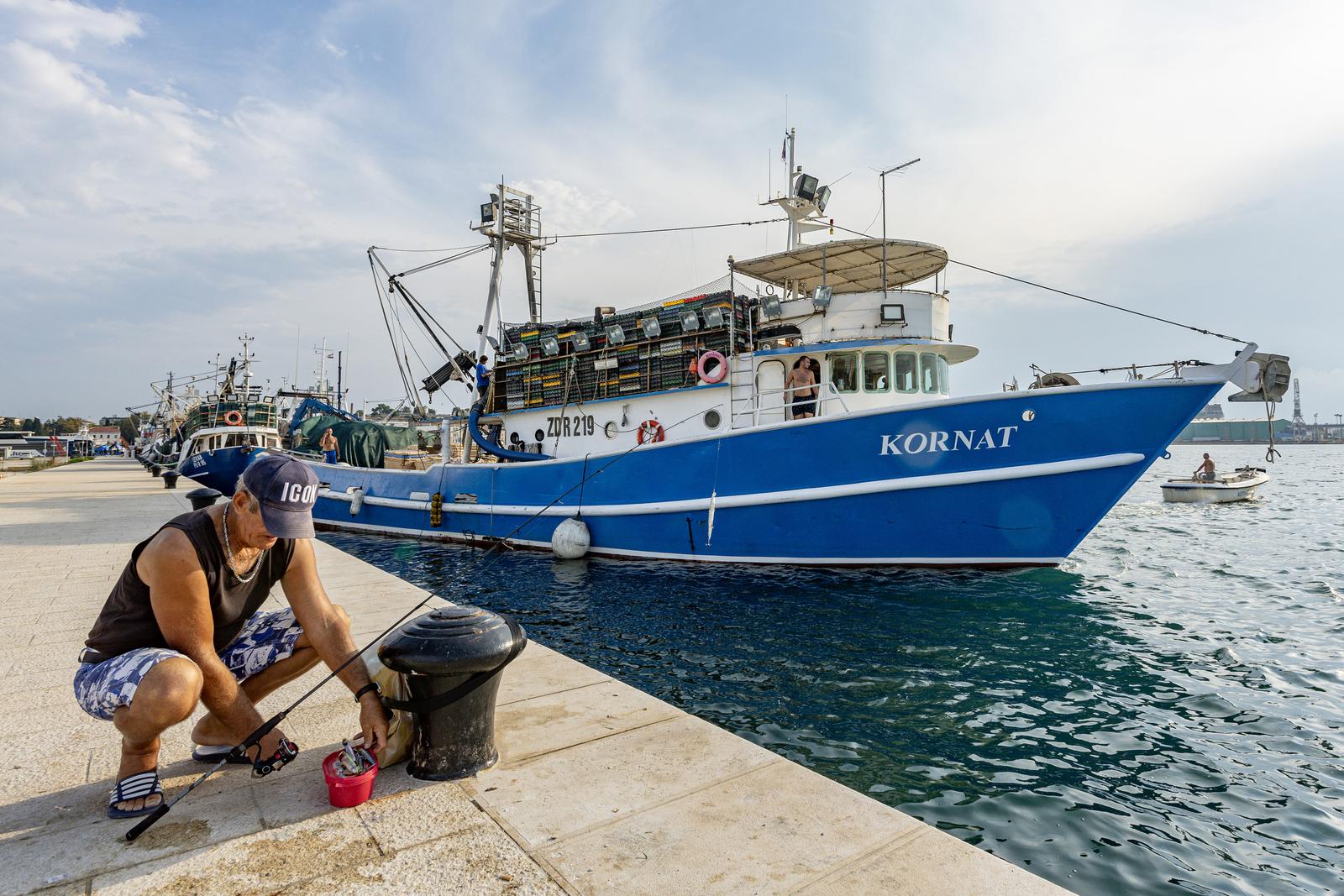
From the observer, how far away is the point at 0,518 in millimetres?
12492

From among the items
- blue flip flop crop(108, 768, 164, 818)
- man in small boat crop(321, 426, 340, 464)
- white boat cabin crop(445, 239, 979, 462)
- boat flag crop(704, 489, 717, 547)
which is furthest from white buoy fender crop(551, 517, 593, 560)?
man in small boat crop(321, 426, 340, 464)

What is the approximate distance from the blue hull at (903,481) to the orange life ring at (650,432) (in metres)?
1.02

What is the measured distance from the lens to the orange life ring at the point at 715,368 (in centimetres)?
1146

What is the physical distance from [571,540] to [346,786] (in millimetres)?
9173

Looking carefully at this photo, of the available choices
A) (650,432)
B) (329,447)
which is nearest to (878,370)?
(650,432)

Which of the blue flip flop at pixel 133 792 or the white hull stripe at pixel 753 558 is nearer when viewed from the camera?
the blue flip flop at pixel 133 792

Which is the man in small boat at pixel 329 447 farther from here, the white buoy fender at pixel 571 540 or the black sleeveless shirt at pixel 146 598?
the black sleeveless shirt at pixel 146 598

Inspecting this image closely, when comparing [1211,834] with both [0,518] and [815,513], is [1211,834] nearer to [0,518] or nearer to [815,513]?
[815,513]

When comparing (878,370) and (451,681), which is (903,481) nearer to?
(878,370)

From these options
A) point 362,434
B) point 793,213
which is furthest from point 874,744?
point 362,434

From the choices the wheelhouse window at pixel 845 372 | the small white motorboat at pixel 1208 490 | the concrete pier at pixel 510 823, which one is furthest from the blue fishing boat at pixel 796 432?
the small white motorboat at pixel 1208 490

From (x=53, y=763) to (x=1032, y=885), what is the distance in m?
3.75

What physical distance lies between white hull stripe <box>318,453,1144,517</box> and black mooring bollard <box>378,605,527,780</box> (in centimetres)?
711

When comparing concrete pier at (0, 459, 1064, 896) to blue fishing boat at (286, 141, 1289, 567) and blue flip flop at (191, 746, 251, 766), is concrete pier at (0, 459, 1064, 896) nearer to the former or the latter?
blue flip flop at (191, 746, 251, 766)
